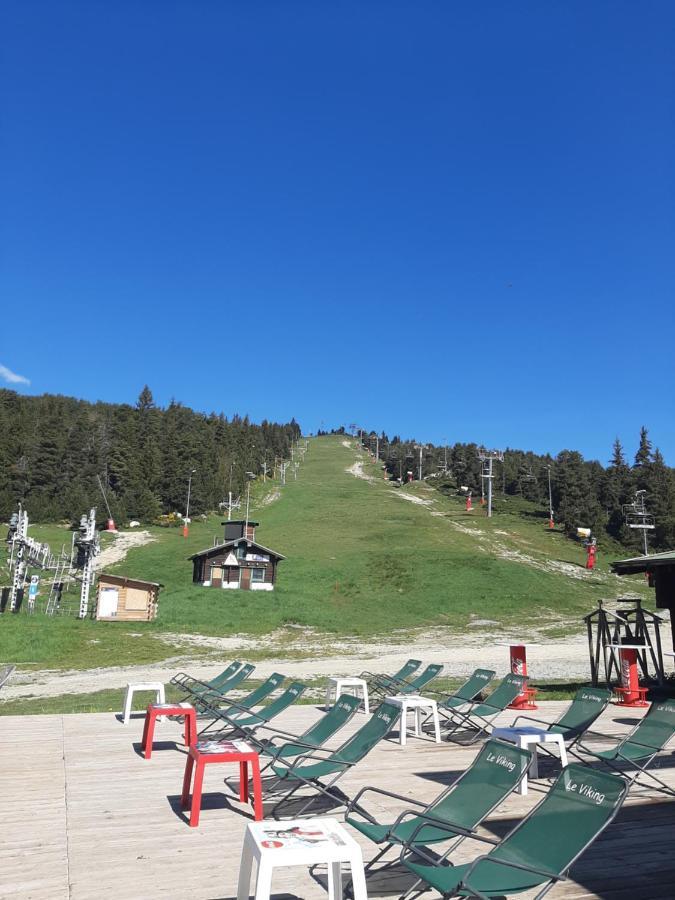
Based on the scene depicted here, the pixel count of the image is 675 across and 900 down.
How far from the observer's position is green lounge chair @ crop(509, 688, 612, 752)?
6.87m

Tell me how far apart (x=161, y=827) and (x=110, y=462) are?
9254cm

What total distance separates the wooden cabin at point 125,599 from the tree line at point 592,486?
5333 centimetres

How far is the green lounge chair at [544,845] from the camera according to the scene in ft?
10.5

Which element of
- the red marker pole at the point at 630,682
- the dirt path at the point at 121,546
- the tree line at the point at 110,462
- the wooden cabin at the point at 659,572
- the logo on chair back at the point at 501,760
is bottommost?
the red marker pole at the point at 630,682

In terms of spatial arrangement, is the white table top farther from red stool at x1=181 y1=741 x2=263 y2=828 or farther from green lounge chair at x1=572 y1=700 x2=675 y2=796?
A: green lounge chair at x1=572 y1=700 x2=675 y2=796

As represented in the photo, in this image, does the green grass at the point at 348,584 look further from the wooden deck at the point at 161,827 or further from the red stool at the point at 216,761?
the red stool at the point at 216,761

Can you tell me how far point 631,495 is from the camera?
82.2 meters

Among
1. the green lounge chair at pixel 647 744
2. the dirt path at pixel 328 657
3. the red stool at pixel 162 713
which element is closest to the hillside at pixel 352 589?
the dirt path at pixel 328 657

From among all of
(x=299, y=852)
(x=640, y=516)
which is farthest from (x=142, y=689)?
(x=640, y=516)

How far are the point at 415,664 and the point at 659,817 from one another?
628cm

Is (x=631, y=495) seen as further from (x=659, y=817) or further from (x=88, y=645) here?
(x=659, y=817)

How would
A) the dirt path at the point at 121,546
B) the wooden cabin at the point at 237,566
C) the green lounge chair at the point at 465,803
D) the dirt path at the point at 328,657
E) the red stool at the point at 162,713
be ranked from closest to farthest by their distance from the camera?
the green lounge chair at the point at 465,803
the red stool at the point at 162,713
the dirt path at the point at 328,657
the wooden cabin at the point at 237,566
the dirt path at the point at 121,546

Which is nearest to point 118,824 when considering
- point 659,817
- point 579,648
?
point 659,817

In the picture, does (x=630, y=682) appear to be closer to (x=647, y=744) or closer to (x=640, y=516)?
(x=647, y=744)
